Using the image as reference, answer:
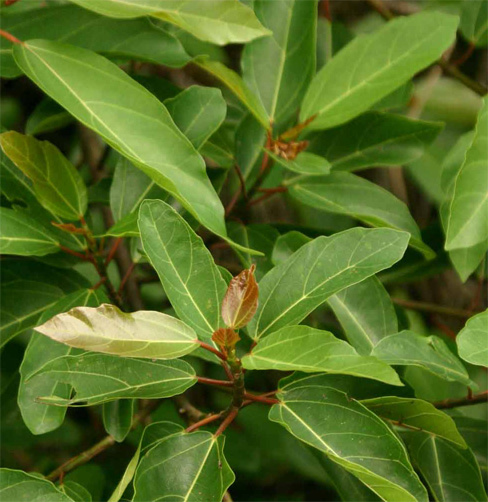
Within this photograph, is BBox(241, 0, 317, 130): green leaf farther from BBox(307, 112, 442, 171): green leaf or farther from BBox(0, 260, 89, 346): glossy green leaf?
BBox(0, 260, 89, 346): glossy green leaf

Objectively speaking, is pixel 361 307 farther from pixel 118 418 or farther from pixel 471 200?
pixel 118 418

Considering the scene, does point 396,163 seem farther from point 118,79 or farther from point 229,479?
point 229,479

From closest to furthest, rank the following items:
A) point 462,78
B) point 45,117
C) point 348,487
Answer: point 348,487
point 45,117
point 462,78

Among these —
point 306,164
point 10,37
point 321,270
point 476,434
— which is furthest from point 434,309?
point 10,37

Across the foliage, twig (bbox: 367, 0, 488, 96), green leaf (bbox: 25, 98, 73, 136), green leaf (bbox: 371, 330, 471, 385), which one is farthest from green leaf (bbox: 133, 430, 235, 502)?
twig (bbox: 367, 0, 488, 96)

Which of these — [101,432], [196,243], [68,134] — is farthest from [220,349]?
[68,134]

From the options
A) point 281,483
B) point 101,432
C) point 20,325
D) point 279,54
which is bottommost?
point 281,483

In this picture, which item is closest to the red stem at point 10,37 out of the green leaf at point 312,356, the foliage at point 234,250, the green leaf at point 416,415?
the foliage at point 234,250
